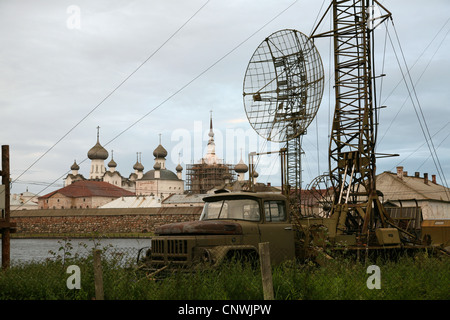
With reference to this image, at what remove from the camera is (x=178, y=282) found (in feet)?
28.0

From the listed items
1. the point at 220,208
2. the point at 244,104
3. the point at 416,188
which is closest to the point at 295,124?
the point at 244,104

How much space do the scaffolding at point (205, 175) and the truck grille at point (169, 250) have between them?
125 m

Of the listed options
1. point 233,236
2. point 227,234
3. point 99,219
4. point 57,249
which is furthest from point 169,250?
point 99,219

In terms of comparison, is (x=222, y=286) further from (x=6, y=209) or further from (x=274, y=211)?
(x=6, y=209)

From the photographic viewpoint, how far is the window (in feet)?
38.7

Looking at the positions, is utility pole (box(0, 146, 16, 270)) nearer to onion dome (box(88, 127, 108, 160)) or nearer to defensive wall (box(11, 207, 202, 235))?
defensive wall (box(11, 207, 202, 235))

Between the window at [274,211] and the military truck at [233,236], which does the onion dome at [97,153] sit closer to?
the military truck at [233,236]

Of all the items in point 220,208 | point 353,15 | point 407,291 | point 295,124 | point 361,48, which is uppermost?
point 353,15

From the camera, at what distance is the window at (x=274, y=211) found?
465 inches

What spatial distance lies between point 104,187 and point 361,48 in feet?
397

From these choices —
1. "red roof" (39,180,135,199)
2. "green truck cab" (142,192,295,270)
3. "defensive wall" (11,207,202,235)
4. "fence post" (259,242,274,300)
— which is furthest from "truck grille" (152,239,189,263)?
"red roof" (39,180,135,199)

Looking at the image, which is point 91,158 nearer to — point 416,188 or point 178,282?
point 416,188

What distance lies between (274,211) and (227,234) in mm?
1567
